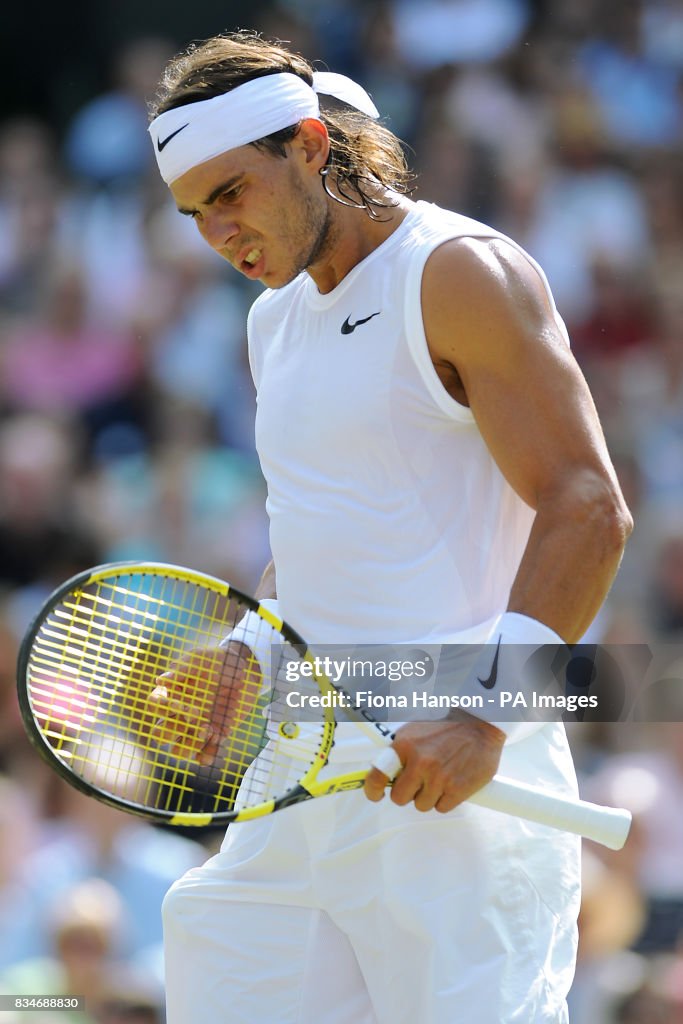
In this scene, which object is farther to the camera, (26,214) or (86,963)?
(26,214)

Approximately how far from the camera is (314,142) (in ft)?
9.21

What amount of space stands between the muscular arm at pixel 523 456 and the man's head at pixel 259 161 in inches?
11.6

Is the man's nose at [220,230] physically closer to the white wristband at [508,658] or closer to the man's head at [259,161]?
the man's head at [259,161]

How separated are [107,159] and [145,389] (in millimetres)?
1619

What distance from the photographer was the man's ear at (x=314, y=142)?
2.79 meters

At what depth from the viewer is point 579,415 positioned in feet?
8.18

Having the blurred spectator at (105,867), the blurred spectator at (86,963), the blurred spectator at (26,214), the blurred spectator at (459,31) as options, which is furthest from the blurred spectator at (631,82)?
the blurred spectator at (86,963)

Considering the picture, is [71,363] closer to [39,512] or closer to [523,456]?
[39,512]

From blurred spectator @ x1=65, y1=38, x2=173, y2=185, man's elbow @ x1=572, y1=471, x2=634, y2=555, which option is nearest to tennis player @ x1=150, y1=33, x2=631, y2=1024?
man's elbow @ x1=572, y1=471, x2=634, y2=555

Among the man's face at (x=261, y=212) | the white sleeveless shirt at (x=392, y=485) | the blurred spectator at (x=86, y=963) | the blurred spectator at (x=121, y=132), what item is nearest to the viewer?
the white sleeveless shirt at (x=392, y=485)

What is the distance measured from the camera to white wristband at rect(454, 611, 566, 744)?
242 cm

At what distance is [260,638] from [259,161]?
0.81 m

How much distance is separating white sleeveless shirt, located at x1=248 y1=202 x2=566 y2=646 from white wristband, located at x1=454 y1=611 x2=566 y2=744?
0.52ft

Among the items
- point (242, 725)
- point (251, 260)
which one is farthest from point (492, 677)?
point (251, 260)
